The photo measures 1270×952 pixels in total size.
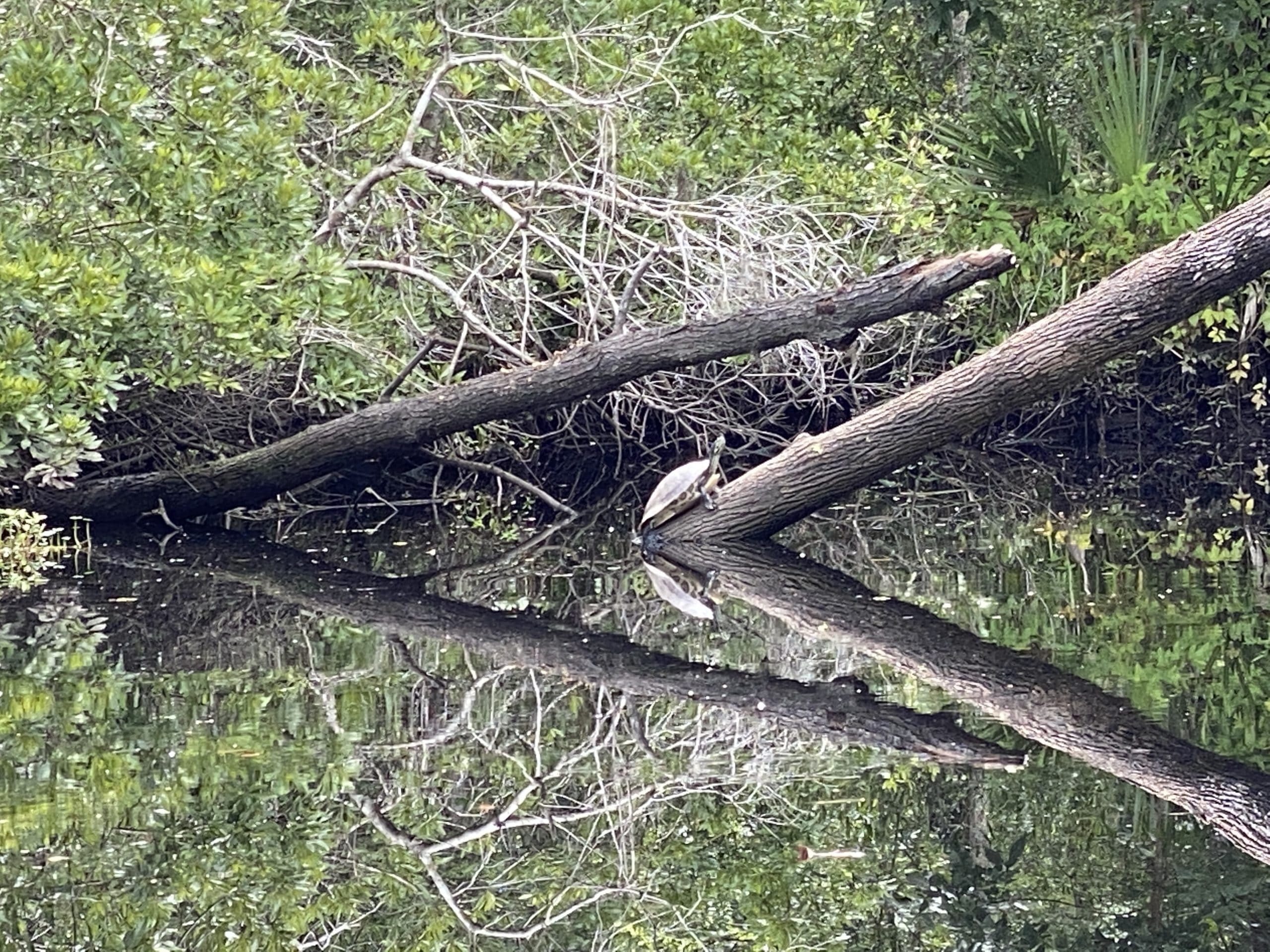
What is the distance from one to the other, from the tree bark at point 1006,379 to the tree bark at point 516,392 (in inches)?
22.5

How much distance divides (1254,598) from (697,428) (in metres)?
4.64

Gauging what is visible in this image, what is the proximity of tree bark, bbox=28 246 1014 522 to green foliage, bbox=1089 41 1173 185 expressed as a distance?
11.3 feet

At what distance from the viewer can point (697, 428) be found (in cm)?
1092

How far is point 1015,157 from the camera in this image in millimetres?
10906

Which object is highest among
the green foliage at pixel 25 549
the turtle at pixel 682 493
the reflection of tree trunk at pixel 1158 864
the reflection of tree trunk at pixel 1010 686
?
the reflection of tree trunk at pixel 1158 864

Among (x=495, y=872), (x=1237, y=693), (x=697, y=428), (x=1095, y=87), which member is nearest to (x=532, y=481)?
(x=697, y=428)

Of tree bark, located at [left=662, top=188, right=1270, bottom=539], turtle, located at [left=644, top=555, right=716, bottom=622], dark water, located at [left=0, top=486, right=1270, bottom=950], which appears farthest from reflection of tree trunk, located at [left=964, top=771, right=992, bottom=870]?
tree bark, located at [left=662, top=188, right=1270, bottom=539]

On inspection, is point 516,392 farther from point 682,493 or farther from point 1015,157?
point 1015,157

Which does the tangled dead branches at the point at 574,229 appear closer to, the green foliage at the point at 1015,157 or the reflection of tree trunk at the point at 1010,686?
the green foliage at the point at 1015,157

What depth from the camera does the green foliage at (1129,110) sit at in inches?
414

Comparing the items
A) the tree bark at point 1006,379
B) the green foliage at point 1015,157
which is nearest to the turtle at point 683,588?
the tree bark at point 1006,379

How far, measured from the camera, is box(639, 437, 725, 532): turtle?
28.1 feet

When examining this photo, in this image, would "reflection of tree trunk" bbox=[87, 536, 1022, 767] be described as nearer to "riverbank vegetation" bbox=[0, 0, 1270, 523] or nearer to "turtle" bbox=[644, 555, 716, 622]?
"turtle" bbox=[644, 555, 716, 622]

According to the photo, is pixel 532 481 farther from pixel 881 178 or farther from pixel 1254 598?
pixel 1254 598
